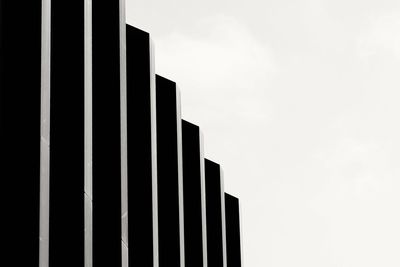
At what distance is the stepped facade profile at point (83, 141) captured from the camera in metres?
16.2

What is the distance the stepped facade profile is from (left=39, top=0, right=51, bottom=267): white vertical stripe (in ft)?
0.06

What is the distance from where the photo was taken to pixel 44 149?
54.2 ft

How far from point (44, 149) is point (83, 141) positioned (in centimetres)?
210

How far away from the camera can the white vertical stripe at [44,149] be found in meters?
16.1

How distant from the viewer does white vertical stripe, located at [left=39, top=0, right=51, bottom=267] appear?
16109mm

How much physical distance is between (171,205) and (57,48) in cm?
1106

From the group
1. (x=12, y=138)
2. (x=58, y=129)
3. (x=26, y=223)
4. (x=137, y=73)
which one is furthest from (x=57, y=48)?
(x=137, y=73)

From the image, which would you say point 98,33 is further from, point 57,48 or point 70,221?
point 70,221

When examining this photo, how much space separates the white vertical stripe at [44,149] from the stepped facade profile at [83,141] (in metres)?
0.02

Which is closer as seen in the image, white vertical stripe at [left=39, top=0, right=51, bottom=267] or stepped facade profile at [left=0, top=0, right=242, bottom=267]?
white vertical stripe at [left=39, top=0, right=51, bottom=267]

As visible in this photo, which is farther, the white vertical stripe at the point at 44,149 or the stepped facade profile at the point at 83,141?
the stepped facade profile at the point at 83,141

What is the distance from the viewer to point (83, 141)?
1858 cm

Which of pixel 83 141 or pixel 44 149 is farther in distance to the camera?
pixel 83 141

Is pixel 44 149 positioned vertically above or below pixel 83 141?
below
